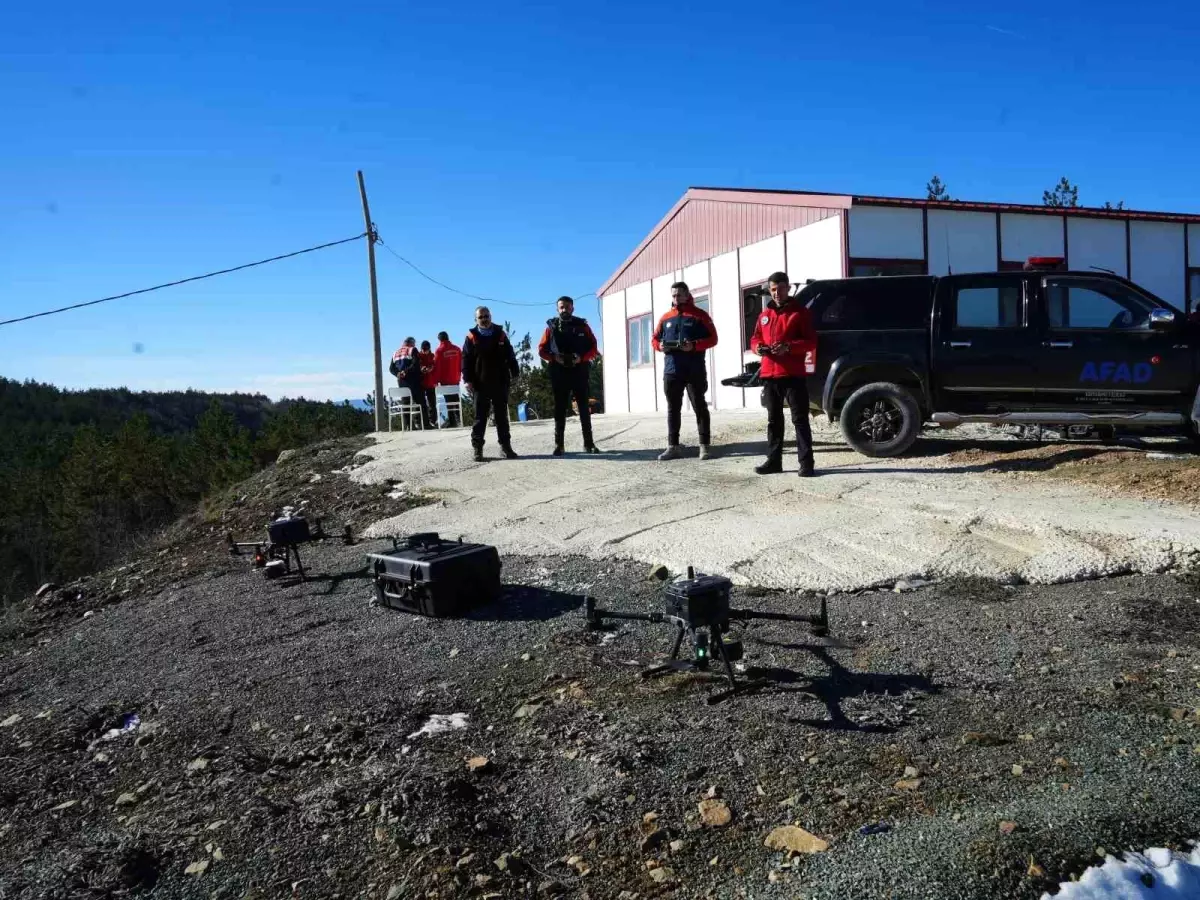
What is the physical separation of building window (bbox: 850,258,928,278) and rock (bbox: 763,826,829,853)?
1217cm

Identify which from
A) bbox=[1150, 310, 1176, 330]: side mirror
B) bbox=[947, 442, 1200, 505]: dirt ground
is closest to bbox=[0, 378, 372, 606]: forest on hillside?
bbox=[947, 442, 1200, 505]: dirt ground

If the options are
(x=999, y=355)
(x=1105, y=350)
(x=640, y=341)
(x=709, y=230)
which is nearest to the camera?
(x=1105, y=350)

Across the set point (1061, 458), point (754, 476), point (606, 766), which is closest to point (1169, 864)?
point (606, 766)

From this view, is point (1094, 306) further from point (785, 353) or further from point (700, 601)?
point (700, 601)

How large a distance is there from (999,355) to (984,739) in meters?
6.26

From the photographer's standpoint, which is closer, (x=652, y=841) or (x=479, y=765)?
(x=652, y=841)

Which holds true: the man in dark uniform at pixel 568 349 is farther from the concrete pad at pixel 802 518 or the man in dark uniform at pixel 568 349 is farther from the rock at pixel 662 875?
the rock at pixel 662 875

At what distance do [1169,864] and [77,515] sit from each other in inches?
1860

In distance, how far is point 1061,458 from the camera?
27.6 ft

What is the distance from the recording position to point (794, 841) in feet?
8.80

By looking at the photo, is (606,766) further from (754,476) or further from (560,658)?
(754,476)

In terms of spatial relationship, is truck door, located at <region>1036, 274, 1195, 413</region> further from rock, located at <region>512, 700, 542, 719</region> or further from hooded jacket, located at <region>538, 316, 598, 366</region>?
rock, located at <region>512, 700, 542, 719</region>

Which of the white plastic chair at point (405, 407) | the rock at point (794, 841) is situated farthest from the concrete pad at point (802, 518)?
the white plastic chair at point (405, 407)

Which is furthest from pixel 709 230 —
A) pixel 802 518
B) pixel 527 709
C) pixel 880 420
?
pixel 527 709
